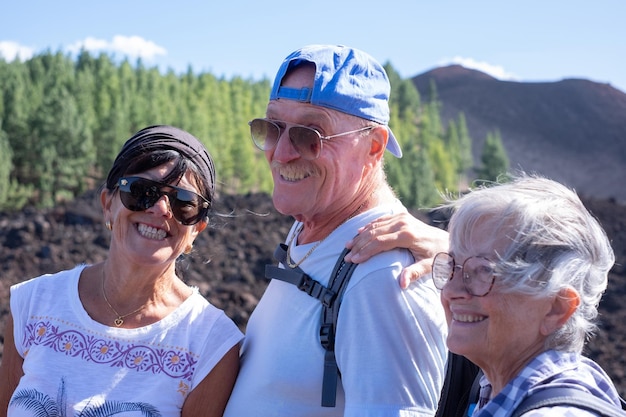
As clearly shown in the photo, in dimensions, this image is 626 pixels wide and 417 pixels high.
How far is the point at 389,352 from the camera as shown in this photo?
6.25 feet

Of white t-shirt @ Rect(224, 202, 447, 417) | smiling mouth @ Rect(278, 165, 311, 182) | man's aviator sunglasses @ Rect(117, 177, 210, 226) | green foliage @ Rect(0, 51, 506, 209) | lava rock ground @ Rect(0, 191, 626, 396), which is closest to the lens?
white t-shirt @ Rect(224, 202, 447, 417)

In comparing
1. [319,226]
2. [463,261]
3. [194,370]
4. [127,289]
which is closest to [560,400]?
[463,261]

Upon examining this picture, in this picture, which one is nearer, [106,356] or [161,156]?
[106,356]

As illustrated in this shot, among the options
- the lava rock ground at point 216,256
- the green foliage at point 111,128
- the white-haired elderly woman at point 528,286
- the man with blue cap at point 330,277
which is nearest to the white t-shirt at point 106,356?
the man with blue cap at point 330,277

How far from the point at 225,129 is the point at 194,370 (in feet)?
129

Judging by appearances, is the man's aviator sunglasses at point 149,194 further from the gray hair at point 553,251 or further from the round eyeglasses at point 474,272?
the gray hair at point 553,251

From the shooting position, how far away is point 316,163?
7.40ft

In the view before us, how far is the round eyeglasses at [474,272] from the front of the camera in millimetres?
1713

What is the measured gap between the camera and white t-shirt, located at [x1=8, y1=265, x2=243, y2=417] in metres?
2.34

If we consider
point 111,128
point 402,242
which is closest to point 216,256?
point 402,242

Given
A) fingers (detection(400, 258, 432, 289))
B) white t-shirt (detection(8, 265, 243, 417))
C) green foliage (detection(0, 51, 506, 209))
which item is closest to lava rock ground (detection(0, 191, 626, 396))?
green foliage (detection(0, 51, 506, 209))

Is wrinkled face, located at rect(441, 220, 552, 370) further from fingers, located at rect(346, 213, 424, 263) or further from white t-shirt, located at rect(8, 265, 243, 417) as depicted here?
white t-shirt, located at rect(8, 265, 243, 417)

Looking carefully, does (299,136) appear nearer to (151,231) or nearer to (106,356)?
(151,231)

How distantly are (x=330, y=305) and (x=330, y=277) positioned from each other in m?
0.10
